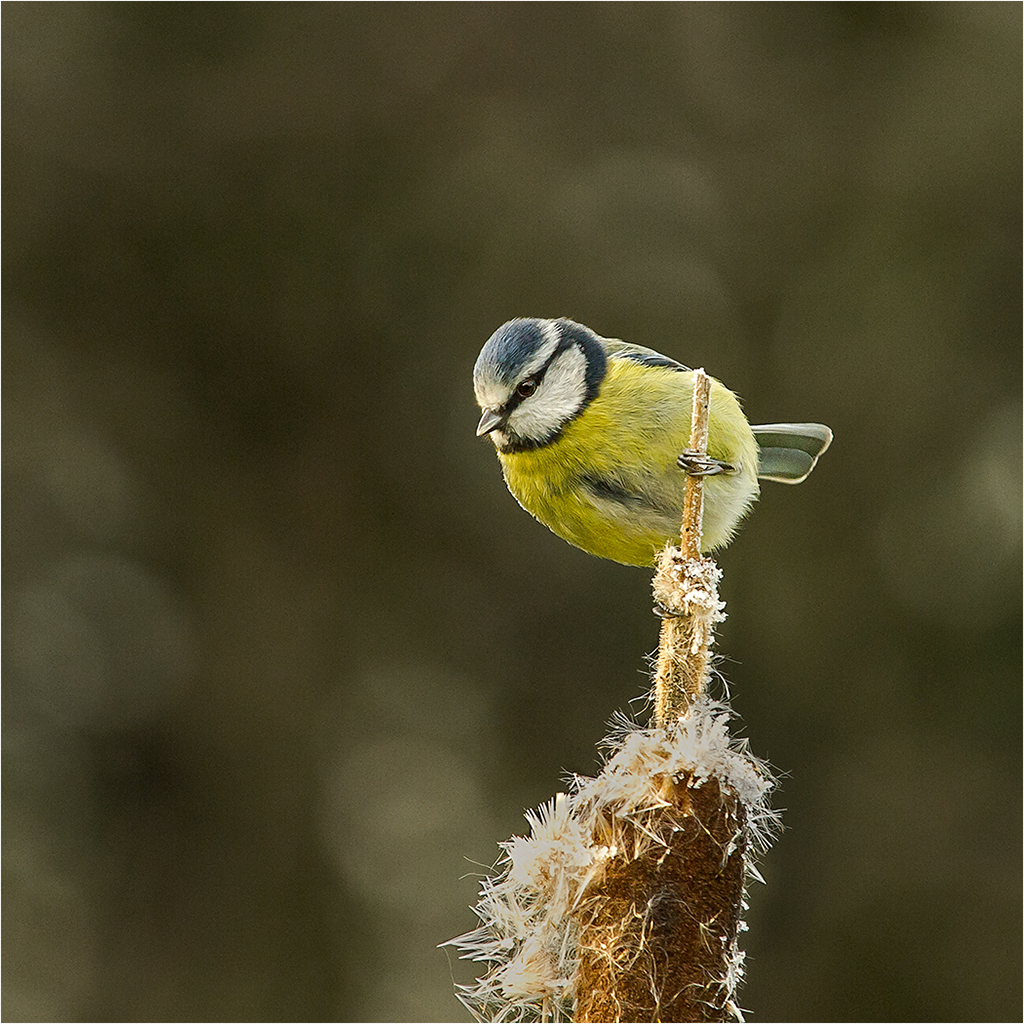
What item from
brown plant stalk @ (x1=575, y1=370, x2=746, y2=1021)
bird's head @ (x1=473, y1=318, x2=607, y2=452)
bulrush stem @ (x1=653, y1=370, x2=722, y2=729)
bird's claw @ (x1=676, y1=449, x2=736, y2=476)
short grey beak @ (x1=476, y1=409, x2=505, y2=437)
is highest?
bird's head @ (x1=473, y1=318, x2=607, y2=452)

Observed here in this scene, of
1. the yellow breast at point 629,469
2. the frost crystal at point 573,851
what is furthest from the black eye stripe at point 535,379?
the frost crystal at point 573,851

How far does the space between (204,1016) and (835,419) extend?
389 centimetres

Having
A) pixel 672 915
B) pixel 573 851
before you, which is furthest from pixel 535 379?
pixel 672 915

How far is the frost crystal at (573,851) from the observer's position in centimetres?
142

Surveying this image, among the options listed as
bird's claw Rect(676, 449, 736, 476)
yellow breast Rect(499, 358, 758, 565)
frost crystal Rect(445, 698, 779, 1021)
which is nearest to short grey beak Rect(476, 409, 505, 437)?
yellow breast Rect(499, 358, 758, 565)

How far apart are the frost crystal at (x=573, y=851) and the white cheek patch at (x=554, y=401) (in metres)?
1.27

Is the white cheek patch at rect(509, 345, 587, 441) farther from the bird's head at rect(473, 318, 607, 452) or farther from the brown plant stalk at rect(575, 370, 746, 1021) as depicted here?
the brown plant stalk at rect(575, 370, 746, 1021)

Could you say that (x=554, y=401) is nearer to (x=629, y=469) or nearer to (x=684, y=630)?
(x=629, y=469)

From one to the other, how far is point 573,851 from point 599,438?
1.37 metres

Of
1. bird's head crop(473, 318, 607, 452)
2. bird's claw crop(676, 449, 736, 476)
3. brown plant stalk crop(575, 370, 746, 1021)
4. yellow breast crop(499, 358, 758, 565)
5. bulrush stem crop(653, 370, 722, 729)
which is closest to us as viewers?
brown plant stalk crop(575, 370, 746, 1021)

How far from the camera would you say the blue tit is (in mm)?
2590

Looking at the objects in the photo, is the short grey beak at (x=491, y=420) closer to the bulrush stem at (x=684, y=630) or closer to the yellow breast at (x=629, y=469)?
the yellow breast at (x=629, y=469)

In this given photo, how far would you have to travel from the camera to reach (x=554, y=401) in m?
2.72

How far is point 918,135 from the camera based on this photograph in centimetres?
570
